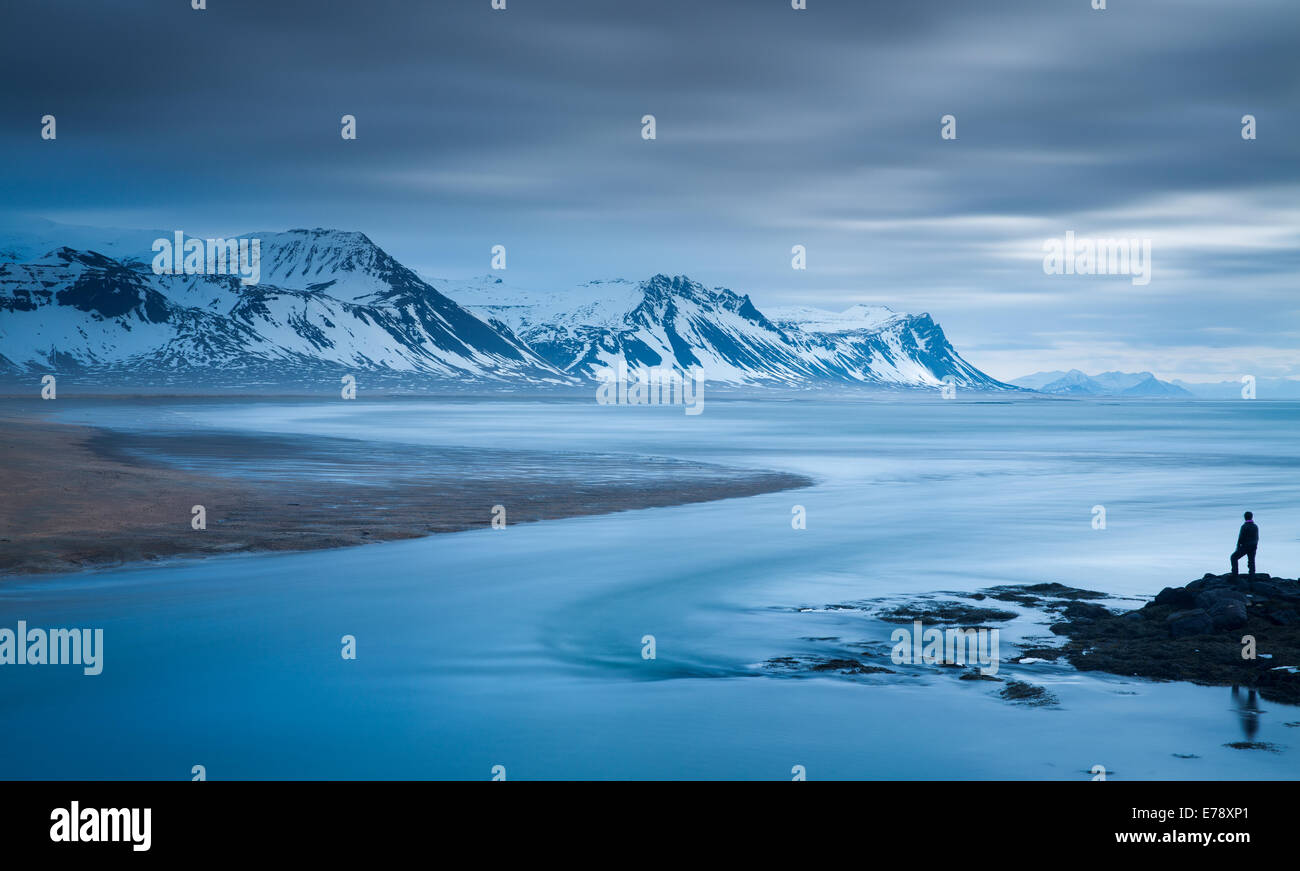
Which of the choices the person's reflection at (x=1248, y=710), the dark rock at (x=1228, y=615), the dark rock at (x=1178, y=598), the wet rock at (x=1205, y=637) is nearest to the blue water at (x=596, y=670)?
the person's reflection at (x=1248, y=710)

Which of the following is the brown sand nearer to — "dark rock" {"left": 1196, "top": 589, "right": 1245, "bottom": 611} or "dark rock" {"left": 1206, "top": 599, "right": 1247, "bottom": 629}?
"dark rock" {"left": 1196, "top": 589, "right": 1245, "bottom": 611}

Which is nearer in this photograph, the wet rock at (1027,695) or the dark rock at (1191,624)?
the wet rock at (1027,695)

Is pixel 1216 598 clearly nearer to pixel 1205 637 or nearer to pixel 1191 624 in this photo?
pixel 1191 624

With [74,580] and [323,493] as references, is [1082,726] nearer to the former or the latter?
[74,580]

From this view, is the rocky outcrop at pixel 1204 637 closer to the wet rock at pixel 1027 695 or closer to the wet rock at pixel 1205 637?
the wet rock at pixel 1205 637

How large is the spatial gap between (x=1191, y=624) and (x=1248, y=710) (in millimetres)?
3546

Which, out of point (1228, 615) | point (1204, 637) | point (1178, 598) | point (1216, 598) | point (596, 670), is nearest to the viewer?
point (596, 670)

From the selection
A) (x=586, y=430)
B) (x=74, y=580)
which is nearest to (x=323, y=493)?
(x=74, y=580)

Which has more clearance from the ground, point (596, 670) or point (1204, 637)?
point (1204, 637)

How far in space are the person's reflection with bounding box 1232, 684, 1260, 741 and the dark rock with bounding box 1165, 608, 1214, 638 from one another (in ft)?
7.69

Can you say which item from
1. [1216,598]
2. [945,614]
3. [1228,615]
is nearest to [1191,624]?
[1228,615]

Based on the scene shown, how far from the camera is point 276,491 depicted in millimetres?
36281

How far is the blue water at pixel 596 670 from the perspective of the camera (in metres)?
13.3

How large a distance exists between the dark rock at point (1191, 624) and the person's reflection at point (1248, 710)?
2.35m
